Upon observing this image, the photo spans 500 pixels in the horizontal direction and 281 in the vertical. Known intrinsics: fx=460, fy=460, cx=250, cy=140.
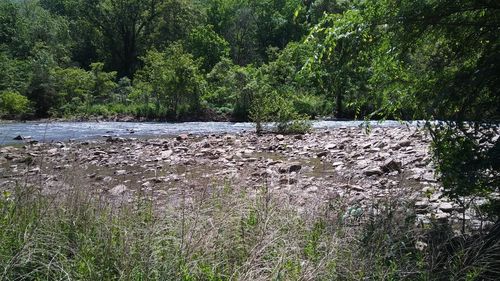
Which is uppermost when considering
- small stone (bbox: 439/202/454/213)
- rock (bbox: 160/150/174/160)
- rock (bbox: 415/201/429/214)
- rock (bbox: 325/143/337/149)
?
rock (bbox: 415/201/429/214)

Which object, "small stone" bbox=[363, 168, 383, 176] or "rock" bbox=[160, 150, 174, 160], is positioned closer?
"small stone" bbox=[363, 168, 383, 176]

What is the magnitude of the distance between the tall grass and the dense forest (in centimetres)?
152

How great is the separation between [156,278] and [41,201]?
1.74 metres

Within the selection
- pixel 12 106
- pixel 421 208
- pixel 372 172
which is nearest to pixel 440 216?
pixel 421 208

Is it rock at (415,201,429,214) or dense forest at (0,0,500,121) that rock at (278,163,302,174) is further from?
rock at (415,201,429,214)

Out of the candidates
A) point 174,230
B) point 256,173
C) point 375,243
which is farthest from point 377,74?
point 256,173

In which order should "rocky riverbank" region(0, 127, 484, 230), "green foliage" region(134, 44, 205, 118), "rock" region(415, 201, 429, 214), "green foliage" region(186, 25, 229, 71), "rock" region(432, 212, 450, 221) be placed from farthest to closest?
1. "green foliage" region(186, 25, 229, 71)
2. "green foliage" region(134, 44, 205, 118)
3. "rocky riverbank" region(0, 127, 484, 230)
4. "rock" region(432, 212, 450, 221)
5. "rock" region(415, 201, 429, 214)

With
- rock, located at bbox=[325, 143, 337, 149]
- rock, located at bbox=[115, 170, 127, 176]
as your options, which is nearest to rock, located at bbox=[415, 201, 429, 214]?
rock, located at bbox=[115, 170, 127, 176]

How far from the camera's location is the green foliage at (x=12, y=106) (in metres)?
31.3

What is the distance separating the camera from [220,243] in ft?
11.8

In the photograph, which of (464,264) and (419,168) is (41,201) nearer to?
(464,264)

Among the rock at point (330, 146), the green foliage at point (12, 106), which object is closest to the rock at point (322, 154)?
the rock at point (330, 146)

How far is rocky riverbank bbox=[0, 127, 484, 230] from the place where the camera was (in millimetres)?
6902

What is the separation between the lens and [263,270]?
10.1 ft
